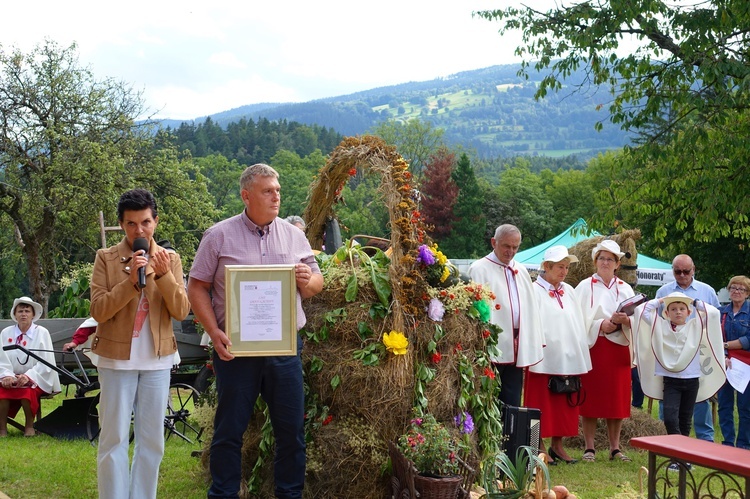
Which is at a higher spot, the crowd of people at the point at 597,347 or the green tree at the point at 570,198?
the green tree at the point at 570,198

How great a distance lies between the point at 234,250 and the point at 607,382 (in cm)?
487

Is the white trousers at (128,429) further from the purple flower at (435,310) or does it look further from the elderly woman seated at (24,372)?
the elderly woman seated at (24,372)

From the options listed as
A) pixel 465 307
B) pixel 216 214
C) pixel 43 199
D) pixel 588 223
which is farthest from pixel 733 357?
Answer: pixel 216 214

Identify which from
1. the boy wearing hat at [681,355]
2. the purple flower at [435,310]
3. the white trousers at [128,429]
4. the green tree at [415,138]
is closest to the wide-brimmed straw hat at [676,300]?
the boy wearing hat at [681,355]

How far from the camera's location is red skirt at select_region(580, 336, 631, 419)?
8.16 meters

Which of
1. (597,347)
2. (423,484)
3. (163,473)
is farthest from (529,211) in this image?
(423,484)

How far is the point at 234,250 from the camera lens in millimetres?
4891

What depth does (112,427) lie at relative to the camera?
185 inches

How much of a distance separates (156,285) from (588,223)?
36.6 feet

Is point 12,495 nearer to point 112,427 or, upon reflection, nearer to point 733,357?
point 112,427

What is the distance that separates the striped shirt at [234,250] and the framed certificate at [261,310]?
5.6 inches

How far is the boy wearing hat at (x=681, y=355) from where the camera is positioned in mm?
7762

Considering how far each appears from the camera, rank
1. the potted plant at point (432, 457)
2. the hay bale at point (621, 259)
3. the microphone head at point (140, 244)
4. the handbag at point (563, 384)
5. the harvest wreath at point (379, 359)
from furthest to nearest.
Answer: the hay bale at point (621, 259)
the handbag at point (563, 384)
the harvest wreath at point (379, 359)
the potted plant at point (432, 457)
the microphone head at point (140, 244)

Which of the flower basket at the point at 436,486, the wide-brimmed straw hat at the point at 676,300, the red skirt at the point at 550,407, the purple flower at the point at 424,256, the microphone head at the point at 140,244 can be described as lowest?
the red skirt at the point at 550,407
